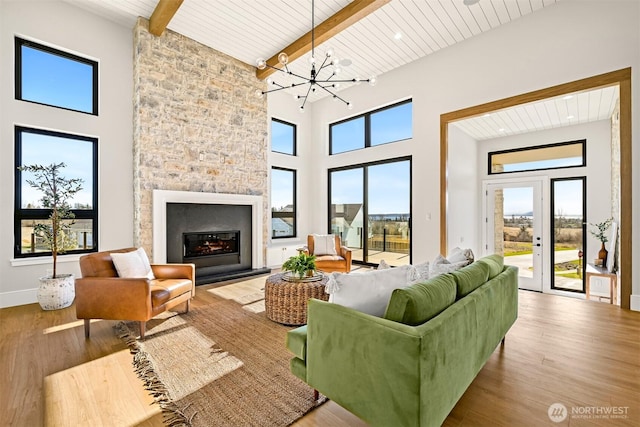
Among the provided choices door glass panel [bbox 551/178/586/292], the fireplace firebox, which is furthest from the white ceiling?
the fireplace firebox

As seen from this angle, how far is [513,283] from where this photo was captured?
8.61 feet

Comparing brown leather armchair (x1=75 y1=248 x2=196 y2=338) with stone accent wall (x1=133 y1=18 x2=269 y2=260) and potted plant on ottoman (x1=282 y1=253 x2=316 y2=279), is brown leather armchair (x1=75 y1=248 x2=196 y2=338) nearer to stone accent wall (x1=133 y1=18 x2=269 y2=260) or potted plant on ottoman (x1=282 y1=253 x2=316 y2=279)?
potted plant on ottoman (x1=282 y1=253 x2=316 y2=279)

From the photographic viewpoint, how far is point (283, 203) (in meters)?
6.87

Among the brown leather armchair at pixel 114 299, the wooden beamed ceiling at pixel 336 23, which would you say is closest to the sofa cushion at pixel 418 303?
the brown leather armchair at pixel 114 299

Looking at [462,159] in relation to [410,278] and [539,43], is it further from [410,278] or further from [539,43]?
[410,278]

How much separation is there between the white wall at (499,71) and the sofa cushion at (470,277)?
8.97 ft

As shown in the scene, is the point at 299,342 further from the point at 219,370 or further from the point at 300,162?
the point at 300,162

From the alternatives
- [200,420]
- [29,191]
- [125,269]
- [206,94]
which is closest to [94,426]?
[200,420]

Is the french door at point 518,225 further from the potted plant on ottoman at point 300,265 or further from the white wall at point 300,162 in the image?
the potted plant on ottoman at point 300,265

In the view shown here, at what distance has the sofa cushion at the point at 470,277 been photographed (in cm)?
189

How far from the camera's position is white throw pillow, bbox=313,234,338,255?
5340 mm

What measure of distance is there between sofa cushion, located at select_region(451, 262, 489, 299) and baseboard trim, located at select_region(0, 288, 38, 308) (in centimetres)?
501

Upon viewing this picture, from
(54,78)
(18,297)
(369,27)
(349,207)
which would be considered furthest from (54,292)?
(369,27)

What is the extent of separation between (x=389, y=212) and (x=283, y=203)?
2454 mm
